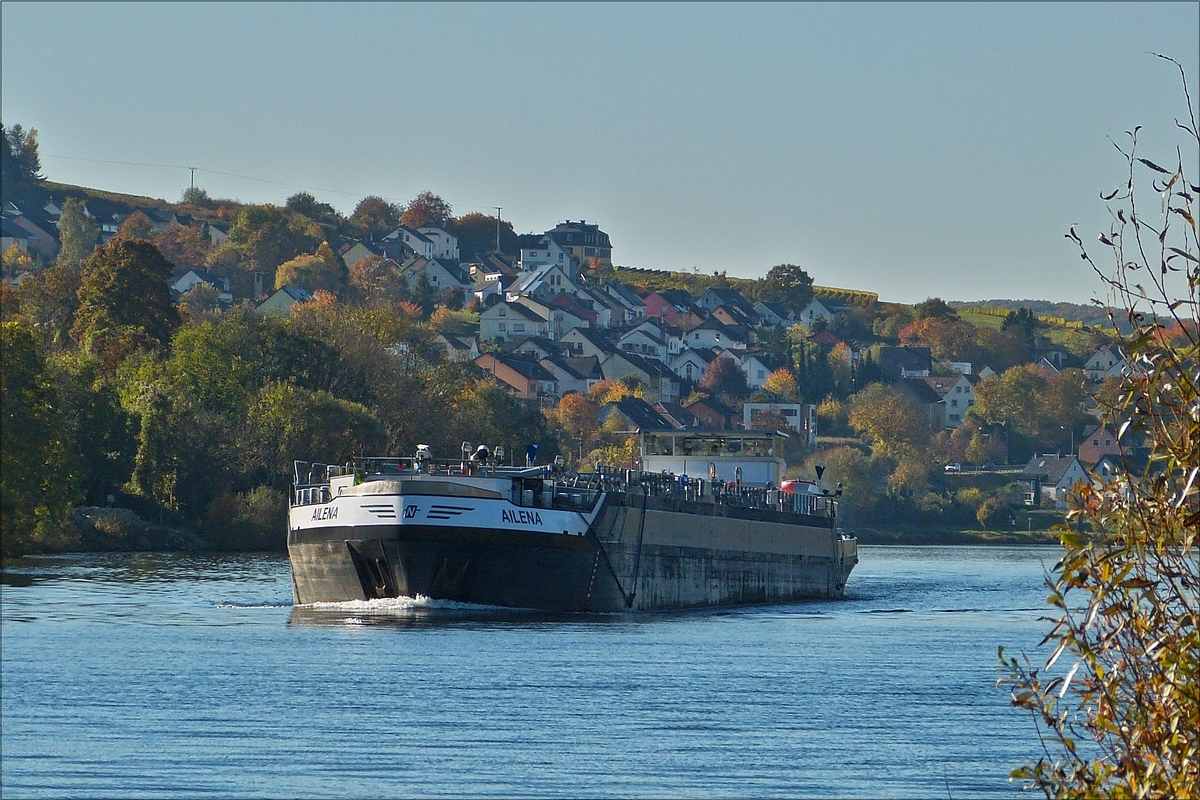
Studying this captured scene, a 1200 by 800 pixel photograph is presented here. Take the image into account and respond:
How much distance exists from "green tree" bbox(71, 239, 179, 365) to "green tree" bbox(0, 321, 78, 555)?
33574 mm

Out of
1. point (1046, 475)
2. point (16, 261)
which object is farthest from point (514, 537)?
point (16, 261)

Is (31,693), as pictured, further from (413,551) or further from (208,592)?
(208,592)

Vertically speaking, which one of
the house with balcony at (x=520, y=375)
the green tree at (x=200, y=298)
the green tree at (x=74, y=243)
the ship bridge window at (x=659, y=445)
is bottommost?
the ship bridge window at (x=659, y=445)

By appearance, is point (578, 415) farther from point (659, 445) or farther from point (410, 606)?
point (410, 606)

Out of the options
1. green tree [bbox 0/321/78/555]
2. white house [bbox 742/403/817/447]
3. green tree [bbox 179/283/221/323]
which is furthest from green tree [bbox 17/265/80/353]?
white house [bbox 742/403/817/447]

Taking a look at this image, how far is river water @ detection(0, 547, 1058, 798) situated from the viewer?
20.9m

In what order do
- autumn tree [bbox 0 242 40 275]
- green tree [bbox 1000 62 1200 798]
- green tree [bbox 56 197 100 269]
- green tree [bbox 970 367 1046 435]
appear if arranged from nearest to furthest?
green tree [bbox 1000 62 1200 798] → autumn tree [bbox 0 242 40 275] → green tree [bbox 970 367 1046 435] → green tree [bbox 56 197 100 269]

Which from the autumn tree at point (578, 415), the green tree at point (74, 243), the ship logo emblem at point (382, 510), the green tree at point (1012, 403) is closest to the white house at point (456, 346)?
the autumn tree at point (578, 415)

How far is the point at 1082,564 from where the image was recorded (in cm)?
1203

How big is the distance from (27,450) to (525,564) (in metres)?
23.4

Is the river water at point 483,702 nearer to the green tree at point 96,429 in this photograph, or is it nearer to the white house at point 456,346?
the green tree at point 96,429

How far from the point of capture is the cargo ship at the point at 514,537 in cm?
4084

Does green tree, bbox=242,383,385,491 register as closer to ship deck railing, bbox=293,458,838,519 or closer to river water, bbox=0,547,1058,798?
ship deck railing, bbox=293,458,838,519

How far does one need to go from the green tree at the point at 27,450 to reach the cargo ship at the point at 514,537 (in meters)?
14.3
